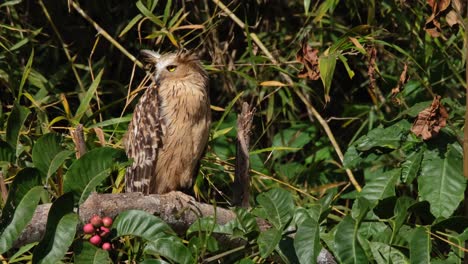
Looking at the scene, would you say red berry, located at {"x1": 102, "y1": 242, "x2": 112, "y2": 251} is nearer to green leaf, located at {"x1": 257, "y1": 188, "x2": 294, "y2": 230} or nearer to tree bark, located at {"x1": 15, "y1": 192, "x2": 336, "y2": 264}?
tree bark, located at {"x1": 15, "y1": 192, "x2": 336, "y2": 264}

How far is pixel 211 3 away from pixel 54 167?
2.26m

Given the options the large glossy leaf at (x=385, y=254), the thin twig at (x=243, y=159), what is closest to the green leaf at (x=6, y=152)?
the large glossy leaf at (x=385, y=254)

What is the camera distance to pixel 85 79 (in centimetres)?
411

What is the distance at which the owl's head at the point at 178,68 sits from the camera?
12.0ft

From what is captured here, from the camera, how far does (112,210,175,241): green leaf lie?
2211 millimetres

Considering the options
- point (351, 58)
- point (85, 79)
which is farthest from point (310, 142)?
point (85, 79)

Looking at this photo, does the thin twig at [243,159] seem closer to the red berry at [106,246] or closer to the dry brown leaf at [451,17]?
A: the dry brown leaf at [451,17]

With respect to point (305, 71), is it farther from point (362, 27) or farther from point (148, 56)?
point (148, 56)

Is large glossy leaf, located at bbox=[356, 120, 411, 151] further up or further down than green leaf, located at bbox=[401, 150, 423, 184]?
further up

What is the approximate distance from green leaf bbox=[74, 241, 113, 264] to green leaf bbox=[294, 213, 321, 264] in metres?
0.43

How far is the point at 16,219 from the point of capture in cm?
207

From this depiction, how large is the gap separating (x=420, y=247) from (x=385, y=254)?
0.14 m

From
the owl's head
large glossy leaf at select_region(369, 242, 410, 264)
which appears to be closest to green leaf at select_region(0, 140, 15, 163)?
large glossy leaf at select_region(369, 242, 410, 264)

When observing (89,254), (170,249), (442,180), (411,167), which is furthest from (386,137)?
(89,254)
